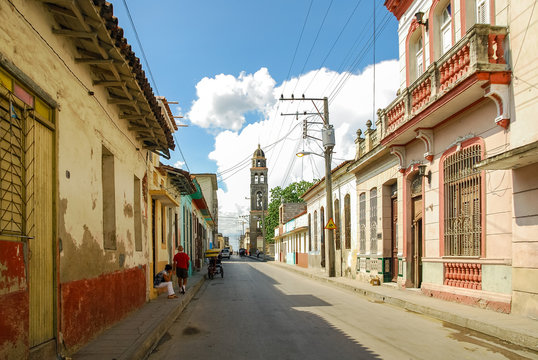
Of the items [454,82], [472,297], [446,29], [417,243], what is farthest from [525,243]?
[446,29]

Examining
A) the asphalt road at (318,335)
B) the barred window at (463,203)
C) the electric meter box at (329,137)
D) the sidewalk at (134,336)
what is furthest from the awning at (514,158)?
the electric meter box at (329,137)

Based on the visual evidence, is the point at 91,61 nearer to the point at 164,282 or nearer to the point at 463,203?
the point at 164,282

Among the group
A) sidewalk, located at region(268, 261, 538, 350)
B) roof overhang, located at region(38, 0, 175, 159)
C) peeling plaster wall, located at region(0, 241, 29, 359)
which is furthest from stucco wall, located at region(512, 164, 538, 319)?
peeling plaster wall, located at region(0, 241, 29, 359)

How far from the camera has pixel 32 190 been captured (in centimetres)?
531

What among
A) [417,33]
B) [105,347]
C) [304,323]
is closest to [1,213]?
[105,347]

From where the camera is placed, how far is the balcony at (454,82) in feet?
31.9

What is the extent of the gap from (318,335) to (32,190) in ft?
16.2

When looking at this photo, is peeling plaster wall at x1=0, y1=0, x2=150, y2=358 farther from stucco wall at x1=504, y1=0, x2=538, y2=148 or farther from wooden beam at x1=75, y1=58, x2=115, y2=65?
stucco wall at x1=504, y1=0, x2=538, y2=148

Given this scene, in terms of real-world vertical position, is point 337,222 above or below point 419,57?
below

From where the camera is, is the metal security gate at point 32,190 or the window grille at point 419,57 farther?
the window grille at point 419,57

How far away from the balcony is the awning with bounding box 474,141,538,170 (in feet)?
5.60

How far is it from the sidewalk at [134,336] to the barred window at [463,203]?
689cm

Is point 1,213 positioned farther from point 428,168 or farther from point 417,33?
point 417,33

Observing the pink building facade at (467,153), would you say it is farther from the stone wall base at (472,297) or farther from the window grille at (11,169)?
the window grille at (11,169)
